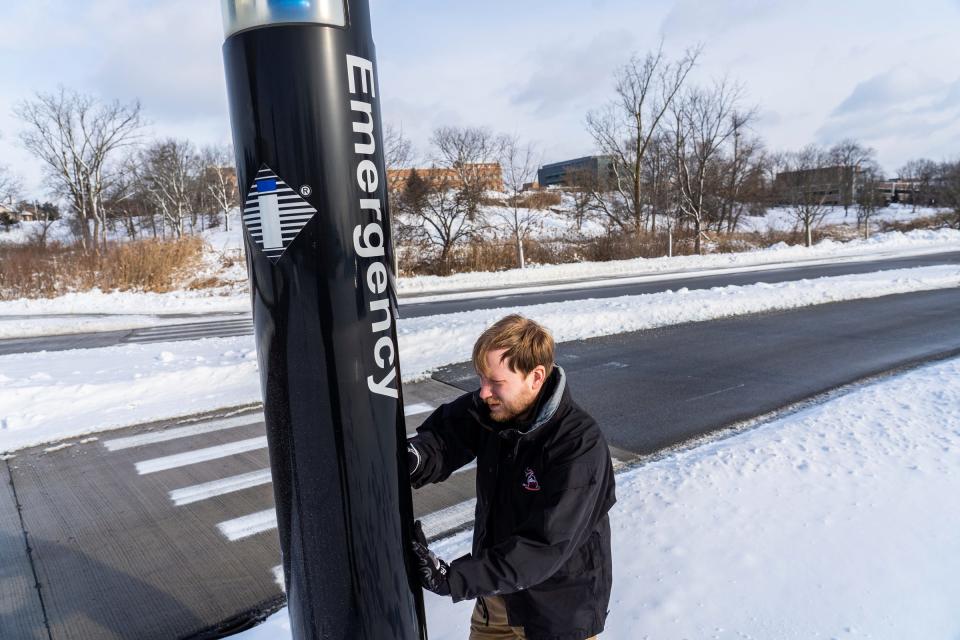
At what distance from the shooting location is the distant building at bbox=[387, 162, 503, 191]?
31.8 m

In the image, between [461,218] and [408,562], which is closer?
[408,562]

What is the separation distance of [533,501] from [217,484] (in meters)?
4.40

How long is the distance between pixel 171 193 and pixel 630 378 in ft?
191

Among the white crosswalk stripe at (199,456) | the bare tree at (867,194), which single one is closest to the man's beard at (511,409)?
the white crosswalk stripe at (199,456)

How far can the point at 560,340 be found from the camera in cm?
1111

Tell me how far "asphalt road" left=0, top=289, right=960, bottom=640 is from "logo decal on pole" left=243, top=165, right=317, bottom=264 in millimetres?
2639

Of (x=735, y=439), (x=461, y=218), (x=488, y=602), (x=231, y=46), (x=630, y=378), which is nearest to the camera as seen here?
(x=231, y=46)

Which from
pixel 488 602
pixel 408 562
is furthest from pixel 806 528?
pixel 408 562

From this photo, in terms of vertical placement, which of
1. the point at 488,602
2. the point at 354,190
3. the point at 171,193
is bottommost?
the point at 488,602

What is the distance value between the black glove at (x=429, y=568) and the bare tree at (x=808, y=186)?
45273 millimetres

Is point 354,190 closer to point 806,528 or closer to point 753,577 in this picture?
point 753,577

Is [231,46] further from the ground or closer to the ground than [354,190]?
further from the ground

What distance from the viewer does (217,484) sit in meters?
5.33

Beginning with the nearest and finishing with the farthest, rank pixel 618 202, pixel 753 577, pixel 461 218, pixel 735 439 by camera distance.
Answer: pixel 753 577 < pixel 735 439 < pixel 461 218 < pixel 618 202
